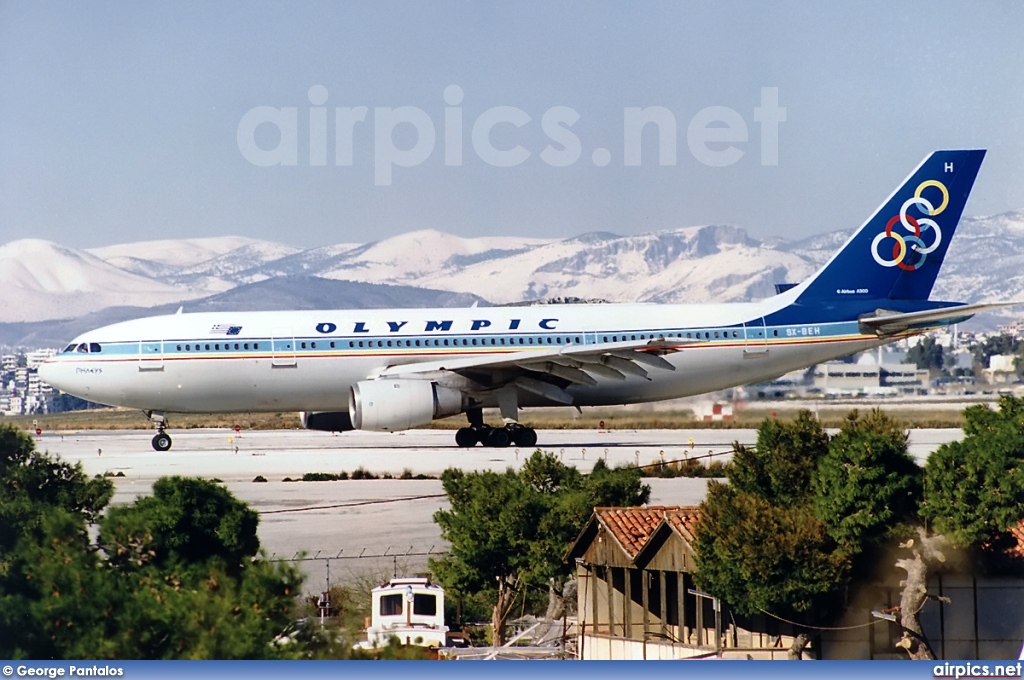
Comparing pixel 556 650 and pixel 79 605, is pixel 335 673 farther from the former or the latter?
pixel 556 650

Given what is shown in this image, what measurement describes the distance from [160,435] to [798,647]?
17083 millimetres

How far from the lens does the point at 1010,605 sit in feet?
61.9

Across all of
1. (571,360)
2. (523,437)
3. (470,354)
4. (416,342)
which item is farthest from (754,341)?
(416,342)

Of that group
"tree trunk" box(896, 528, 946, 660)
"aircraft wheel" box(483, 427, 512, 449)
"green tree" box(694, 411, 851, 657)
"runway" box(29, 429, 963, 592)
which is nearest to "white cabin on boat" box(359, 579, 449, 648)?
"runway" box(29, 429, 963, 592)

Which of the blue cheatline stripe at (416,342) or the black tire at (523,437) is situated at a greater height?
the blue cheatline stripe at (416,342)

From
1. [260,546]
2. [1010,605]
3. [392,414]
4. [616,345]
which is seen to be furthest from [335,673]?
[616,345]

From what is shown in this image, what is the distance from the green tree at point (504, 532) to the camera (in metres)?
22.2

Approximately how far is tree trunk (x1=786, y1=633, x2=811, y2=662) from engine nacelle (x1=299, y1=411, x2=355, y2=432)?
49.1 ft

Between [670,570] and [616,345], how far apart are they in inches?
375

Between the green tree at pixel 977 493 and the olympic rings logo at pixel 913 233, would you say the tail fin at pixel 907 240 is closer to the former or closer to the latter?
the olympic rings logo at pixel 913 233

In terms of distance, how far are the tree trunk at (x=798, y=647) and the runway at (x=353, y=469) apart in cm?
553

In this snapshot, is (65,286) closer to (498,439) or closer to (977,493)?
(498,439)

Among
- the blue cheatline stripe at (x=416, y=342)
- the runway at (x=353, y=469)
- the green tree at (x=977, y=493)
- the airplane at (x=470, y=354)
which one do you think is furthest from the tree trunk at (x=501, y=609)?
the blue cheatline stripe at (x=416, y=342)

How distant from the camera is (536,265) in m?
39.5
